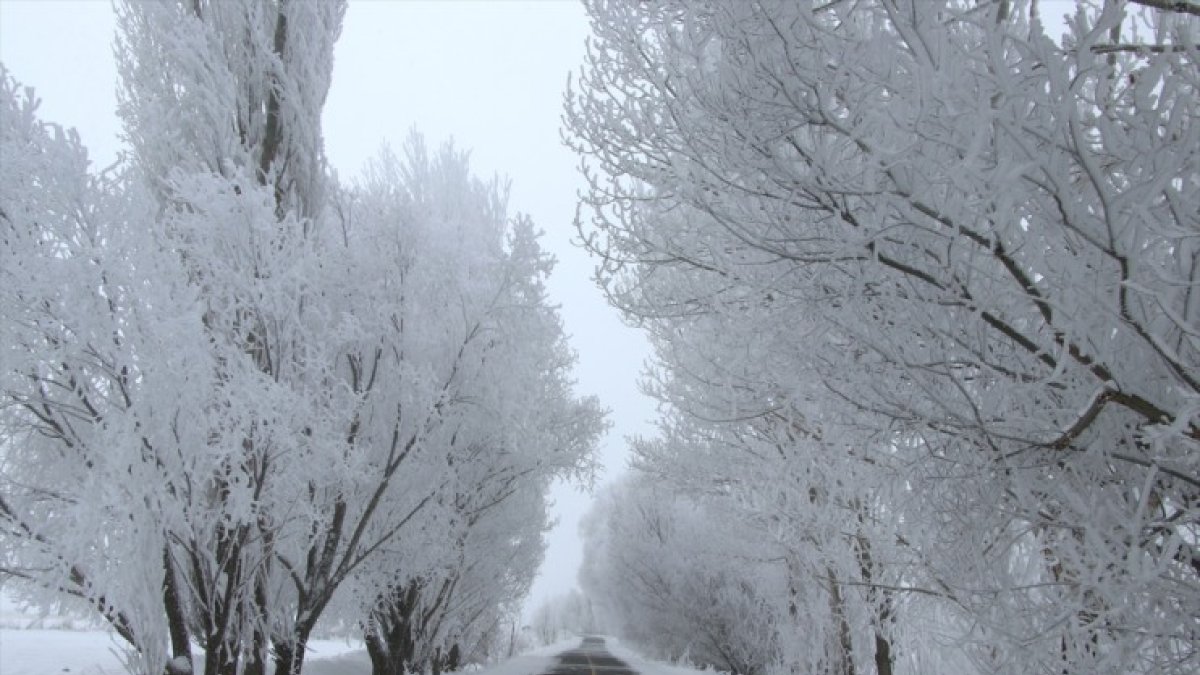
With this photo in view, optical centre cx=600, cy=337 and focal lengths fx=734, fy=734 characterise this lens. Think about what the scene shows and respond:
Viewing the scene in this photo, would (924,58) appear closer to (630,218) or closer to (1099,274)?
(1099,274)

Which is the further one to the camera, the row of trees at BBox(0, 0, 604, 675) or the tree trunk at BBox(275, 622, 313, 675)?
the tree trunk at BBox(275, 622, 313, 675)

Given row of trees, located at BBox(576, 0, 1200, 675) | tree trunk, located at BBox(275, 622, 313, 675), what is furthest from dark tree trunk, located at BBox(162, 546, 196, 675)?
row of trees, located at BBox(576, 0, 1200, 675)

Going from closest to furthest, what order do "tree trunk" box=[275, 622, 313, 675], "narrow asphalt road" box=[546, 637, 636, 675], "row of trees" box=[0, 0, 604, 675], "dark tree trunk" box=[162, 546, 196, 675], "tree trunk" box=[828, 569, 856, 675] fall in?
1. "row of trees" box=[0, 0, 604, 675]
2. "dark tree trunk" box=[162, 546, 196, 675]
3. "tree trunk" box=[275, 622, 313, 675]
4. "tree trunk" box=[828, 569, 856, 675]
5. "narrow asphalt road" box=[546, 637, 636, 675]

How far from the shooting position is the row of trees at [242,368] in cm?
544

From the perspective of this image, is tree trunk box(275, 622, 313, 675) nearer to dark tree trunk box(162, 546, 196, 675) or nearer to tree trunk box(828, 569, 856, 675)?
dark tree trunk box(162, 546, 196, 675)

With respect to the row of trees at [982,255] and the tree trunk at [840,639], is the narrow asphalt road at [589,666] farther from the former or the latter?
the row of trees at [982,255]

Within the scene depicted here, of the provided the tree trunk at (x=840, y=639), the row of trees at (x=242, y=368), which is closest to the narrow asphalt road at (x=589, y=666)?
the row of trees at (x=242, y=368)

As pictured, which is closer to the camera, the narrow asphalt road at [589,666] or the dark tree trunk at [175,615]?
the dark tree trunk at [175,615]

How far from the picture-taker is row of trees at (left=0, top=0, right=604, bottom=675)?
5438 mm

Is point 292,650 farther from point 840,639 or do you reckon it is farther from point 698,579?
point 698,579

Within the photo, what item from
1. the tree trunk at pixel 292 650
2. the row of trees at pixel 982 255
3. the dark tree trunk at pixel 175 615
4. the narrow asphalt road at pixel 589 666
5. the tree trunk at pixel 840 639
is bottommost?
the narrow asphalt road at pixel 589 666

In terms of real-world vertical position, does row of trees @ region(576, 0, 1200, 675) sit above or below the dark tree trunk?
above

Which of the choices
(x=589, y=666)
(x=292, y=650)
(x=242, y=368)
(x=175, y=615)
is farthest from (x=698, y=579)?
(x=242, y=368)

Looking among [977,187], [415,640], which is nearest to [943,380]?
[977,187]
